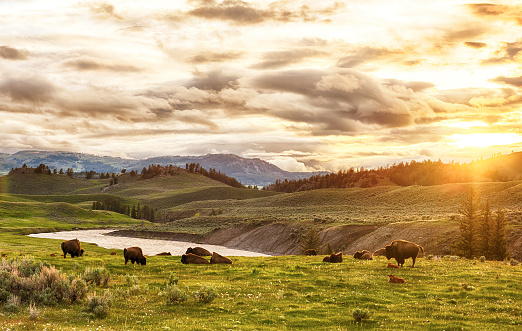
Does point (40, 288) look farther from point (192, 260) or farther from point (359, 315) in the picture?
point (192, 260)

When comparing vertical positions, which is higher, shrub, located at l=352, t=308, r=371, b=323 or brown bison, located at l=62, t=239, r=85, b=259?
shrub, located at l=352, t=308, r=371, b=323

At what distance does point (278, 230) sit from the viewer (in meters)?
108

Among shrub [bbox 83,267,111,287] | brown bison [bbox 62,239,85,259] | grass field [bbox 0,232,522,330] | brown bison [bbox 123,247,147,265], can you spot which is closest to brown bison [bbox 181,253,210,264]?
brown bison [bbox 123,247,147,265]

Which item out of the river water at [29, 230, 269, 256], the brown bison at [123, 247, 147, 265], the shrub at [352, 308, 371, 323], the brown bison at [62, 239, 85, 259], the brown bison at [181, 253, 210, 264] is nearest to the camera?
the shrub at [352, 308, 371, 323]

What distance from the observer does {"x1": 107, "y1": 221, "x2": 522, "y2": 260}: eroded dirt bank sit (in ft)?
216

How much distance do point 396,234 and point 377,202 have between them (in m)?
105

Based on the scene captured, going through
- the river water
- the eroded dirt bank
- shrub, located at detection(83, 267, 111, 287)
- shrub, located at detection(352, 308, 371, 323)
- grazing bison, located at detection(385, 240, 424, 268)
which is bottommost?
the river water

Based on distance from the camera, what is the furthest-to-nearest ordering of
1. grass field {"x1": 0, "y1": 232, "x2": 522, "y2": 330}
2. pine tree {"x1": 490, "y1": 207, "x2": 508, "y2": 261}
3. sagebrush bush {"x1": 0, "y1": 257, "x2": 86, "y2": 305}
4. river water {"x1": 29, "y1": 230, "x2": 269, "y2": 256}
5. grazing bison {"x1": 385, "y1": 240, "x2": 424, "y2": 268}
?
river water {"x1": 29, "y1": 230, "x2": 269, "y2": 256}, pine tree {"x1": 490, "y1": 207, "x2": 508, "y2": 261}, grazing bison {"x1": 385, "y1": 240, "x2": 424, "y2": 268}, sagebrush bush {"x1": 0, "y1": 257, "x2": 86, "y2": 305}, grass field {"x1": 0, "y1": 232, "x2": 522, "y2": 330}

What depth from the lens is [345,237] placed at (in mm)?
86500

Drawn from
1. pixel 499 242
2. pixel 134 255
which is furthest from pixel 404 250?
pixel 499 242

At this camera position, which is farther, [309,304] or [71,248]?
[71,248]

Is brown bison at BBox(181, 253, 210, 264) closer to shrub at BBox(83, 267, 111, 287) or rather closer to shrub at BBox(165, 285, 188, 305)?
shrub at BBox(83, 267, 111, 287)

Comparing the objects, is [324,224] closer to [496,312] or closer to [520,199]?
[520,199]

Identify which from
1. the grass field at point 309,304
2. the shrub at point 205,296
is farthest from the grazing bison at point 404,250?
the shrub at point 205,296
